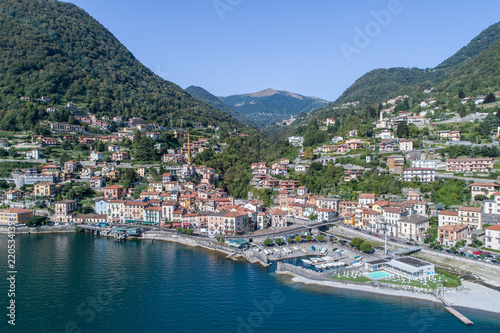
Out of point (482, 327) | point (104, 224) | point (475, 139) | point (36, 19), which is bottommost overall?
point (482, 327)

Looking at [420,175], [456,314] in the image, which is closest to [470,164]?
[420,175]

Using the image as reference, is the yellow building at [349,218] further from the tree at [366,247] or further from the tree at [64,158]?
the tree at [64,158]

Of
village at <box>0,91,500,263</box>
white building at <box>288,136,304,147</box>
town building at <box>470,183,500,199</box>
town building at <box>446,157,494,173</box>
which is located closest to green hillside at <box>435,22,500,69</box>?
village at <box>0,91,500,263</box>

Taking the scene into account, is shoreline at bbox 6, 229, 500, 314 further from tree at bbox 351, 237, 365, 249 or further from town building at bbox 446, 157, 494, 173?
town building at bbox 446, 157, 494, 173

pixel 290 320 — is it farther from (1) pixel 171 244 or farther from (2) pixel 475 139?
(2) pixel 475 139

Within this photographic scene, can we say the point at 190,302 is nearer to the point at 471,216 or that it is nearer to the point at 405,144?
the point at 471,216

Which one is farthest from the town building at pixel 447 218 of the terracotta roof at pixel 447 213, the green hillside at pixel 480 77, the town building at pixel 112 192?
the green hillside at pixel 480 77

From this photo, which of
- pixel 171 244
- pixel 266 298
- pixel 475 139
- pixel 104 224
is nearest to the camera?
pixel 266 298

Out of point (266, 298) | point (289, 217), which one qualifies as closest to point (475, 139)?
point (289, 217)
